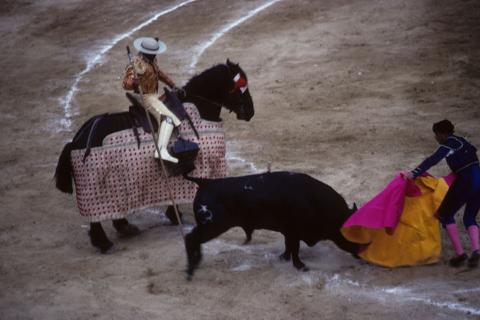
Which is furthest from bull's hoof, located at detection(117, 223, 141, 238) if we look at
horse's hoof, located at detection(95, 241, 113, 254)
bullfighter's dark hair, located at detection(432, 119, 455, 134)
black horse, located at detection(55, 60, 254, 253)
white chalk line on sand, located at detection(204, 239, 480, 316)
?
bullfighter's dark hair, located at detection(432, 119, 455, 134)

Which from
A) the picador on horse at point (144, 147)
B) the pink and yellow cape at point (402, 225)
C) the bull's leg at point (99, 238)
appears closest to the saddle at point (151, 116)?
the picador on horse at point (144, 147)

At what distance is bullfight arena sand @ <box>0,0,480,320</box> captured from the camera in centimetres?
650

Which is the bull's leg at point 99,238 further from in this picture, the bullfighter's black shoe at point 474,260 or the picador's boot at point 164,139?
the bullfighter's black shoe at point 474,260

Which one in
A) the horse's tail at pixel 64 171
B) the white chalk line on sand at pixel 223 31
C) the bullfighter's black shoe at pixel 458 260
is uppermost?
the horse's tail at pixel 64 171

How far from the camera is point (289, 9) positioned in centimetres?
1659

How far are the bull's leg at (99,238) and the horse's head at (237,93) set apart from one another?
191cm

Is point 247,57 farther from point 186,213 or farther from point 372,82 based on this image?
point 186,213

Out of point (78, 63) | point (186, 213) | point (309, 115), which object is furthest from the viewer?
point (78, 63)

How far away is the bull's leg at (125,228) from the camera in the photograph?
8164mm

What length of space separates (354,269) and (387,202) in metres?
0.69

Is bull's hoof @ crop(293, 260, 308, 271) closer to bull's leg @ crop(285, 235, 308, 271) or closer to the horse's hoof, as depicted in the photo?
bull's leg @ crop(285, 235, 308, 271)

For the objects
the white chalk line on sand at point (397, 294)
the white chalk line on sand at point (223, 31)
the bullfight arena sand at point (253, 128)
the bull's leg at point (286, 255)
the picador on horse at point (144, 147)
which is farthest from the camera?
the white chalk line on sand at point (223, 31)

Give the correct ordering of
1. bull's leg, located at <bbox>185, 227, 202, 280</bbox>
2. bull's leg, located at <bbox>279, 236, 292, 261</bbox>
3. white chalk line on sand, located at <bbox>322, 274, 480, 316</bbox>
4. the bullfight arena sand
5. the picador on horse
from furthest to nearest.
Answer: the picador on horse, bull's leg, located at <bbox>279, 236, 292, 261</bbox>, bull's leg, located at <bbox>185, 227, 202, 280</bbox>, the bullfight arena sand, white chalk line on sand, located at <bbox>322, 274, 480, 316</bbox>

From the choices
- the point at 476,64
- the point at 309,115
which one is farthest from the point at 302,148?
the point at 476,64
